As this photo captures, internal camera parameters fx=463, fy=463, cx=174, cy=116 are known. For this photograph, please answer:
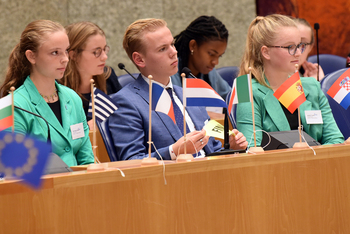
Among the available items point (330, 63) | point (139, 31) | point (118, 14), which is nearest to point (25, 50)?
point (139, 31)

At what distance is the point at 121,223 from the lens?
1291mm

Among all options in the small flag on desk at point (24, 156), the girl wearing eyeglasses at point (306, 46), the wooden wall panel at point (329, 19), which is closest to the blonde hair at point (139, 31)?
the small flag on desk at point (24, 156)

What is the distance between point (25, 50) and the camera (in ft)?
6.89

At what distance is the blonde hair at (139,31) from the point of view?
2188mm

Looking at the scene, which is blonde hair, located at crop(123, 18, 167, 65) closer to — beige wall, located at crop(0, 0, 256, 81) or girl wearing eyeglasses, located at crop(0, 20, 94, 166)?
girl wearing eyeglasses, located at crop(0, 20, 94, 166)

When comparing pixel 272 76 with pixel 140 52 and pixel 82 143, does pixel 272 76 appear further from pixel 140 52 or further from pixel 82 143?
pixel 82 143

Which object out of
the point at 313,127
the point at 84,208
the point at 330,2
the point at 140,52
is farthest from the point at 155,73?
the point at 330,2

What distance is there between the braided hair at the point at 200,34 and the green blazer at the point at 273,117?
1.07m

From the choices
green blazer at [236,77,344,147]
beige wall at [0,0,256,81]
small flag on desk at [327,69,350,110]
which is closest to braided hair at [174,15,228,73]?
beige wall at [0,0,256,81]

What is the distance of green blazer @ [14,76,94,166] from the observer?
1908mm

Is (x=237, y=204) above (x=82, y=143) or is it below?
below

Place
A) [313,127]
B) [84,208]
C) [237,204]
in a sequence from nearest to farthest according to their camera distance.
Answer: [84,208]
[237,204]
[313,127]

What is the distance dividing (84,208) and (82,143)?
3.05 feet

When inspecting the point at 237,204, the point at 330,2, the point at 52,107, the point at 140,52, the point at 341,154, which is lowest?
the point at 237,204
